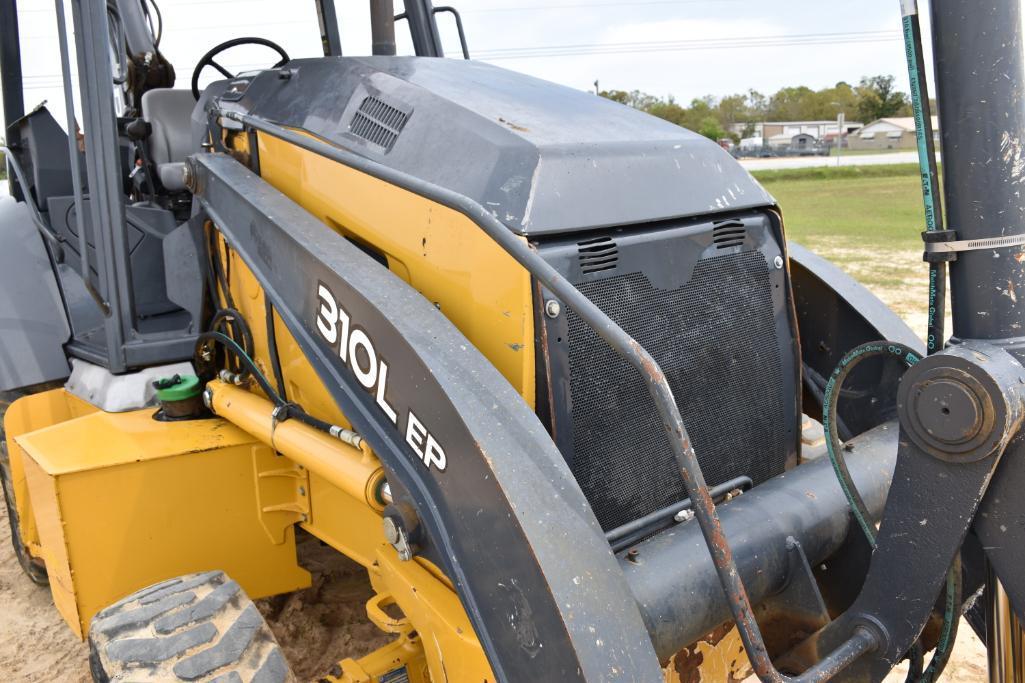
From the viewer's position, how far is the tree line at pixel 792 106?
6575cm

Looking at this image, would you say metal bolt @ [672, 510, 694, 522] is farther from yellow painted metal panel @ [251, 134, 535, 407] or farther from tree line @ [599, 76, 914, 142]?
tree line @ [599, 76, 914, 142]

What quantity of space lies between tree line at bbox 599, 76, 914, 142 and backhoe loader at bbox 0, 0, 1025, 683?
64.5m

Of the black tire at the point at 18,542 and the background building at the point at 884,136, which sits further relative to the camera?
the background building at the point at 884,136

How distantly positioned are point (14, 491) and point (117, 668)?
1667 mm

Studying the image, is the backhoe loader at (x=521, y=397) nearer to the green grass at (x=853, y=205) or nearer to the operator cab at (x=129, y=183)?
the operator cab at (x=129, y=183)

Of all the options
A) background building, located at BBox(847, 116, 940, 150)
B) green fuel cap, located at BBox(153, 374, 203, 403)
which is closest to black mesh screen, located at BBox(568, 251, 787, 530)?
green fuel cap, located at BBox(153, 374, 203, 403)

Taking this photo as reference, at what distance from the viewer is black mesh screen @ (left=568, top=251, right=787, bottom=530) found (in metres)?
1.96

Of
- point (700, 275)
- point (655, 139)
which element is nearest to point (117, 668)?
point (700, 275)

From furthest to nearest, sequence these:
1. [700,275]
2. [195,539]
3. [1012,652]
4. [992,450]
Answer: [195,539]
[700,275]
[1012,652]
[992,450]

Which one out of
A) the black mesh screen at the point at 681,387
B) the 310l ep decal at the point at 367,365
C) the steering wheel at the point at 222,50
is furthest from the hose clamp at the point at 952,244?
the steering wheel at the point at 222,50

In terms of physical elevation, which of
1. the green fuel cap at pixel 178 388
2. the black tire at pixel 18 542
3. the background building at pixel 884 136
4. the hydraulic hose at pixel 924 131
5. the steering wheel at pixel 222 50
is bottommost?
the black tire at pixel 18 542

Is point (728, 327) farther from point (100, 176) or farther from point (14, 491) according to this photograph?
point (14, 491)

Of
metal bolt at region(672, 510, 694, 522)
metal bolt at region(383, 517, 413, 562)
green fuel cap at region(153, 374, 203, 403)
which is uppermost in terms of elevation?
green fuel cap at region(153, 374, 203, 403)

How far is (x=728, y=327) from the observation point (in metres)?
2.21
